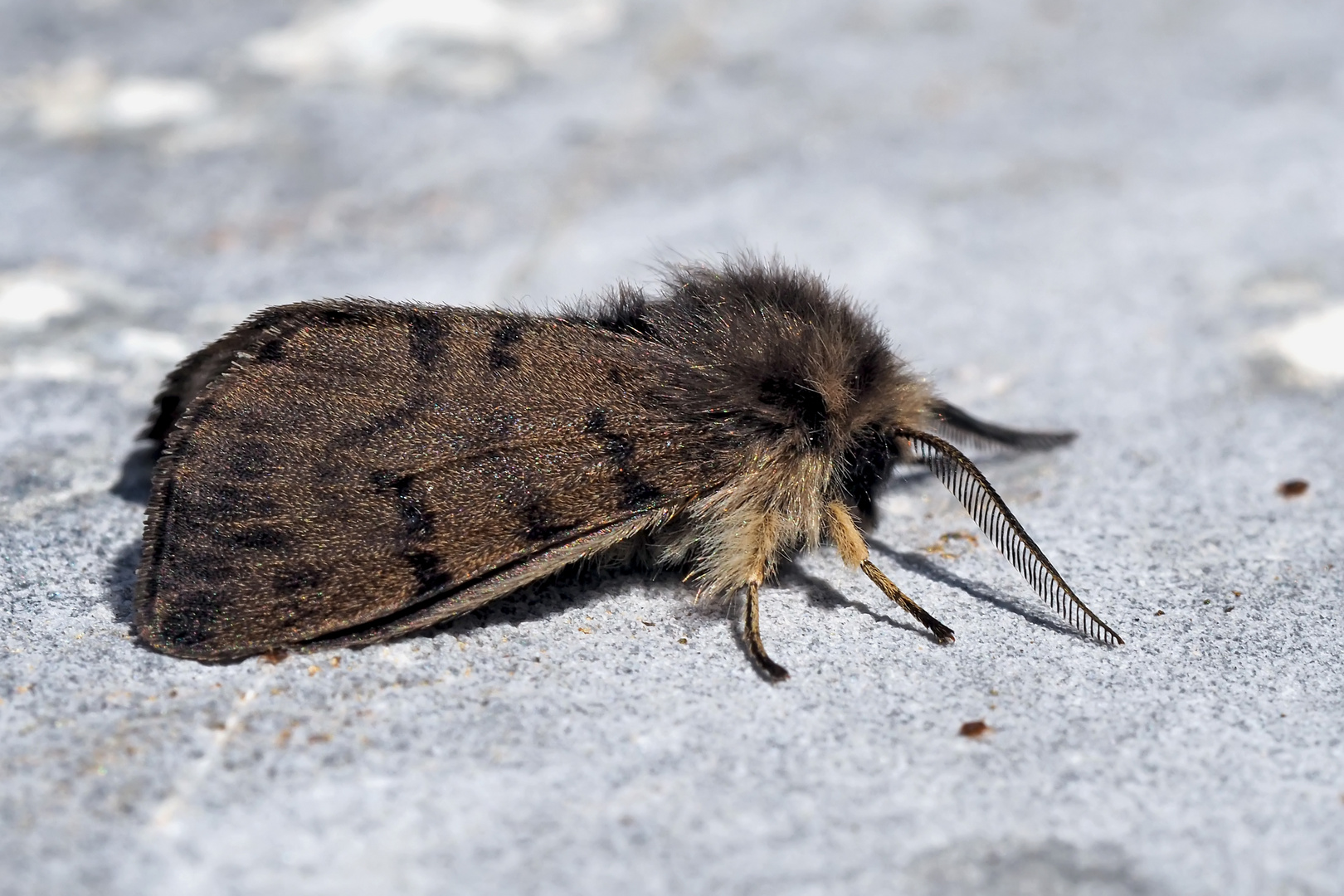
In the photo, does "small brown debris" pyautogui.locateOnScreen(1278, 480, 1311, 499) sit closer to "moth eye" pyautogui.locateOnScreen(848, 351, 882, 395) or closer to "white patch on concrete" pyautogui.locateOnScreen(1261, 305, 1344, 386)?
"white patch on concrete" pyautogui.locateOnScreen(1261, 305, 1344, 386)

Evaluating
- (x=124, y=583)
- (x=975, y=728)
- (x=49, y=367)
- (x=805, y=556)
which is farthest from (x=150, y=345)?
(x=975, y=728)

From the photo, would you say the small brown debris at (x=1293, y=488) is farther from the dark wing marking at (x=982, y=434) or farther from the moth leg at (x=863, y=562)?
the moth leg at (x=863, y=562)

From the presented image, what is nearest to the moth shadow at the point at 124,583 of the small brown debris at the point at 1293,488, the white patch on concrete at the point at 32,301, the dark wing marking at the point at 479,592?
the dark wing marking at the point at 479,592

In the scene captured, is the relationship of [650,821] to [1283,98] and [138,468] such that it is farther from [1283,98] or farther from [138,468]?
[1283,98]

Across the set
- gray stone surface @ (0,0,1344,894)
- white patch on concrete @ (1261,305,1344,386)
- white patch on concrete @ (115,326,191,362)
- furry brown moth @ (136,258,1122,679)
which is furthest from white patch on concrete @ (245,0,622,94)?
white patch on concrete @ (1261,305,1344,386)

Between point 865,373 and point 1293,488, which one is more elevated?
point 865,373

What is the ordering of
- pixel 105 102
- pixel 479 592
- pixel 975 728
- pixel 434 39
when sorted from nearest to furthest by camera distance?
pixel 975 728 → pixel 479 592 → pixel 105 102 → pixel 434 39

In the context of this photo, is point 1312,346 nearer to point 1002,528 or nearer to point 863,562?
point 1002,528
